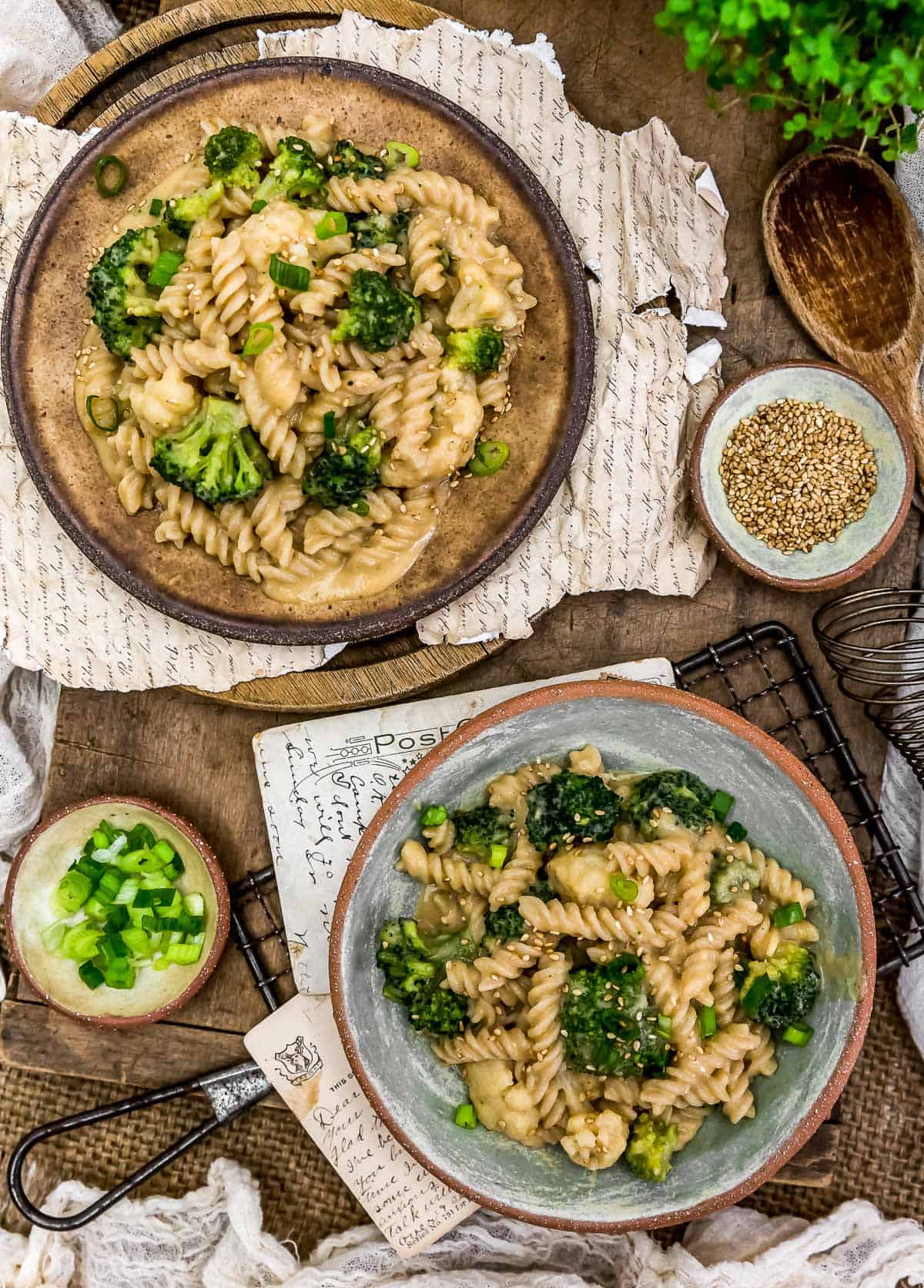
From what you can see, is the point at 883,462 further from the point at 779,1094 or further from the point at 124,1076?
the point at 124,1076

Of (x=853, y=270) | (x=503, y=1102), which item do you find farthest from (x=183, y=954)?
(x=853, y=270)

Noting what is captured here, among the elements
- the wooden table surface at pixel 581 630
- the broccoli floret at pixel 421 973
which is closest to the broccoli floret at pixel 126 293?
the wooden table surface at pixel 581 630

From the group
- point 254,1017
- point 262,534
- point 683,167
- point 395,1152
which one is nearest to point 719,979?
point 395,1152

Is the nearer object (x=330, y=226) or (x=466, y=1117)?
(x=330, y=226)

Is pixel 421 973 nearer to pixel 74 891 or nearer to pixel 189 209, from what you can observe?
pixel 74 891

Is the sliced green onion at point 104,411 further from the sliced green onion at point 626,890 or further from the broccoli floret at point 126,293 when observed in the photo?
the sliced green onion at point 626,890

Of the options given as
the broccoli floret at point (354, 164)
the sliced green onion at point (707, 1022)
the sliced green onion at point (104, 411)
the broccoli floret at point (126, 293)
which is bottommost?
the sliced green onion at point (707, 1022)
